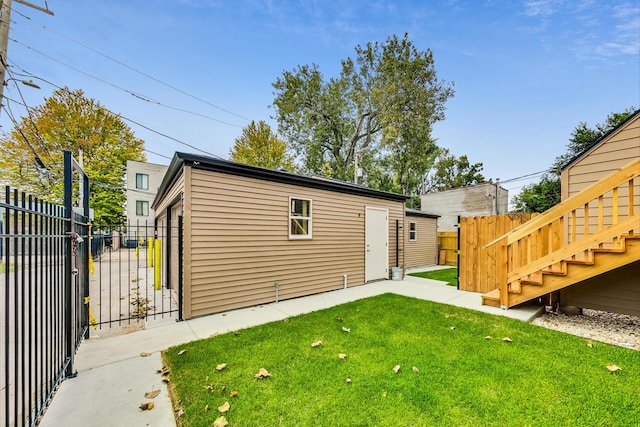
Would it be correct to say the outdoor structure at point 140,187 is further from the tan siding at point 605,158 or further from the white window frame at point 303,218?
the tan siding at point 605,158

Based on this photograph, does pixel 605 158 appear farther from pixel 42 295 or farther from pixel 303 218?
pixel 42 295

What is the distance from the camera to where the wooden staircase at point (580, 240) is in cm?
372

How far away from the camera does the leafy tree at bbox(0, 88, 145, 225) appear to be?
17.3 metres

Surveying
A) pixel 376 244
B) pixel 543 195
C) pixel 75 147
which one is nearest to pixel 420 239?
pixel 376 244

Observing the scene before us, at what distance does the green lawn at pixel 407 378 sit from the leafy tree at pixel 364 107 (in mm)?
12394

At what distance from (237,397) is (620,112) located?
25475 mm

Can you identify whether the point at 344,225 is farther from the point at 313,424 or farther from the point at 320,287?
the point at 313,424

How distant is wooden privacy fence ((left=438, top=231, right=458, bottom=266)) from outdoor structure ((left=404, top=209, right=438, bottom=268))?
315 millimetres

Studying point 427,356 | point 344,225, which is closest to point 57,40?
point 344,225

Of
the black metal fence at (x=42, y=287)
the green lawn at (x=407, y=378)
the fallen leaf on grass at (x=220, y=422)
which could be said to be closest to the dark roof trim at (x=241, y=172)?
the black metal fence at (x=42, y=287)

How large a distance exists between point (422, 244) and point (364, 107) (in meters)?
10.1

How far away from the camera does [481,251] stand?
20.8ft

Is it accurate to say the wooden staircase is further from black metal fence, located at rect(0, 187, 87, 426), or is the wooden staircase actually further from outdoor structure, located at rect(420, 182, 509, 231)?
outdoor structure, located at rect(420, 182, 509, 231)

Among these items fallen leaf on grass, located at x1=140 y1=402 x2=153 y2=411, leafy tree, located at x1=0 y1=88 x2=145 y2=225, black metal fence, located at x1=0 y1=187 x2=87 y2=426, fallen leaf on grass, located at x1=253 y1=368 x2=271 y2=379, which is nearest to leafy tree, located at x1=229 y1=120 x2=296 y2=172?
leafy tree, located at x1=0 y1=88 x2=145 y2=225
